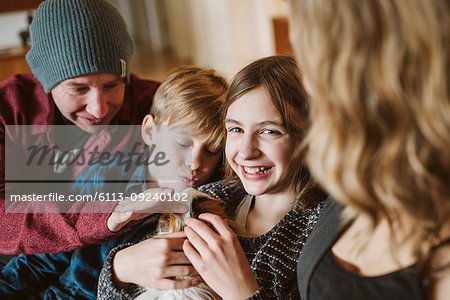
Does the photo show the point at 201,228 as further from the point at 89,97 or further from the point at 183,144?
the point at 89,97

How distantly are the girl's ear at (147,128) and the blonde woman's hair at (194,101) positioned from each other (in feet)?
0.06

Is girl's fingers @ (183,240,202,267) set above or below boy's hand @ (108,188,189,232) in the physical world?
below

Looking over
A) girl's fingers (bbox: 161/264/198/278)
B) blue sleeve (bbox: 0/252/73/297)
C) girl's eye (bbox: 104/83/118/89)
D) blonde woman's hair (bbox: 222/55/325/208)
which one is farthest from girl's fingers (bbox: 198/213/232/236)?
girl's eye (bbox: 104/83/118/89)

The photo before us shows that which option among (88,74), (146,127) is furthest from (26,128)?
(146,127)

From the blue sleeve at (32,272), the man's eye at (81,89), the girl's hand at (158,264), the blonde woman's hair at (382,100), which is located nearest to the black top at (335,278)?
the blonde woman's hair at (382,100)

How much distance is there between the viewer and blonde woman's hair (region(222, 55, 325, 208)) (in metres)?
1.08

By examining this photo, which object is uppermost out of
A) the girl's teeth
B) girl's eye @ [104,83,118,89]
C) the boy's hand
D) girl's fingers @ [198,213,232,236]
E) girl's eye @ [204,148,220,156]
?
girl's eye @ [104,83,118,89]

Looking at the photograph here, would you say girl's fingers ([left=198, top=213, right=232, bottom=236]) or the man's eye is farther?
the man's eye

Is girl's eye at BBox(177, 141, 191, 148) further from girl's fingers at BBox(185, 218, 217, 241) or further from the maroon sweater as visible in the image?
girl's fingers at BBox(185, 218, 217, 241)

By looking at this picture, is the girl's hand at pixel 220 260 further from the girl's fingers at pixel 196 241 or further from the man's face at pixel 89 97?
the man's face at pixel 89 97

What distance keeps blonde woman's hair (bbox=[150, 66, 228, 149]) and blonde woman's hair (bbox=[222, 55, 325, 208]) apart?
183mm

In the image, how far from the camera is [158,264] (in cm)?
98

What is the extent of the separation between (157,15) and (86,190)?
6.47 metres

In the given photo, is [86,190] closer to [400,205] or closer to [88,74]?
[88,74]
